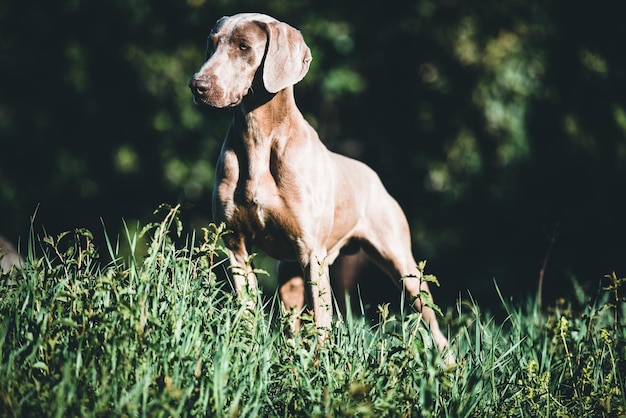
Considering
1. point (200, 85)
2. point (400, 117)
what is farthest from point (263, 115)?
point (400, 117)

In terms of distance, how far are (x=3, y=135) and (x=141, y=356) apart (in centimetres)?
612

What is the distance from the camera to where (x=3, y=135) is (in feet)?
25.4

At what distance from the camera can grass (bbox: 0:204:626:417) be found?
7.69 feet

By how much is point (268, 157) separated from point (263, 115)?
0.64ft

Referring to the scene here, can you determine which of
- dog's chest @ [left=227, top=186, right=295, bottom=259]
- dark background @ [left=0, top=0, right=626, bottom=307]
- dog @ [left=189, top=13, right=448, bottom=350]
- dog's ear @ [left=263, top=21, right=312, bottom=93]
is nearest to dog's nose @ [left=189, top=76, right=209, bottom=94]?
dog @ [left=189, top=13, right=448, bottom=350]

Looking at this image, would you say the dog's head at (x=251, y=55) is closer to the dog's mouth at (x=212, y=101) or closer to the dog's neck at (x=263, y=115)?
the dog's mouth at (x=212, y=101)

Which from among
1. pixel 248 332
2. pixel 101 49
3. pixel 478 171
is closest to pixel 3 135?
pixel 101 49

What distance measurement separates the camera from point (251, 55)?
3199 mm

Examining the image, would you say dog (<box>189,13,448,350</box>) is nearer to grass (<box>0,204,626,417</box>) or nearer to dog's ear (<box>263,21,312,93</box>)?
dog's ear (<box>263,21,312,93</box>)

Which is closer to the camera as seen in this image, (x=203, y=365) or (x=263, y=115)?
(x=203, y=365)

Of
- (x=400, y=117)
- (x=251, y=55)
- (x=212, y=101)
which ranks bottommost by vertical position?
(x=400, y=117)

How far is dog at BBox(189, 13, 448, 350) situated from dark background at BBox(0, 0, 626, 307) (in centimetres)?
360

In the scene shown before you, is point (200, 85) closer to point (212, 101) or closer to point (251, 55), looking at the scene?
point (212, 101)

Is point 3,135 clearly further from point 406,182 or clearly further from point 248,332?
point 248,332
